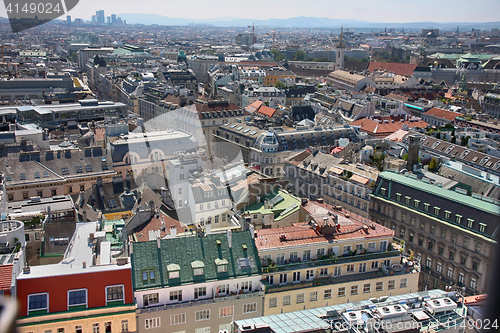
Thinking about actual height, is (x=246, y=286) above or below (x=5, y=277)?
below

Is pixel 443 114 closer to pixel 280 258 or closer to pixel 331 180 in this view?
pixel 331 180

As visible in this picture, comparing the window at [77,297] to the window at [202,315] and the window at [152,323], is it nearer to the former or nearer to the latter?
the window at [152,323]

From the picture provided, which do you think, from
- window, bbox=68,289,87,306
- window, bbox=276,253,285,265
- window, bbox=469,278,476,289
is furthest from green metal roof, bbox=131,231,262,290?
window, bbox=469,278,476,289

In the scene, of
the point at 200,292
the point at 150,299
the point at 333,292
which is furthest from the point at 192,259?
the point at 333,292

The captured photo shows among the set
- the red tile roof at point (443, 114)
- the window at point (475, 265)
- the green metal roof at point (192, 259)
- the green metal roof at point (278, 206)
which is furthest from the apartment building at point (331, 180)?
the red tile roof at point (443, 114)

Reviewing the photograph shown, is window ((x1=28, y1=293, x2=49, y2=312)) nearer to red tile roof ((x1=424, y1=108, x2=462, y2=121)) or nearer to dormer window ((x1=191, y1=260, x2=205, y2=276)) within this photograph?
dormer window ((x1=191, y1=260, x2=205, y2=276))

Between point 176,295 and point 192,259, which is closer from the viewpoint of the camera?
point 176,295
